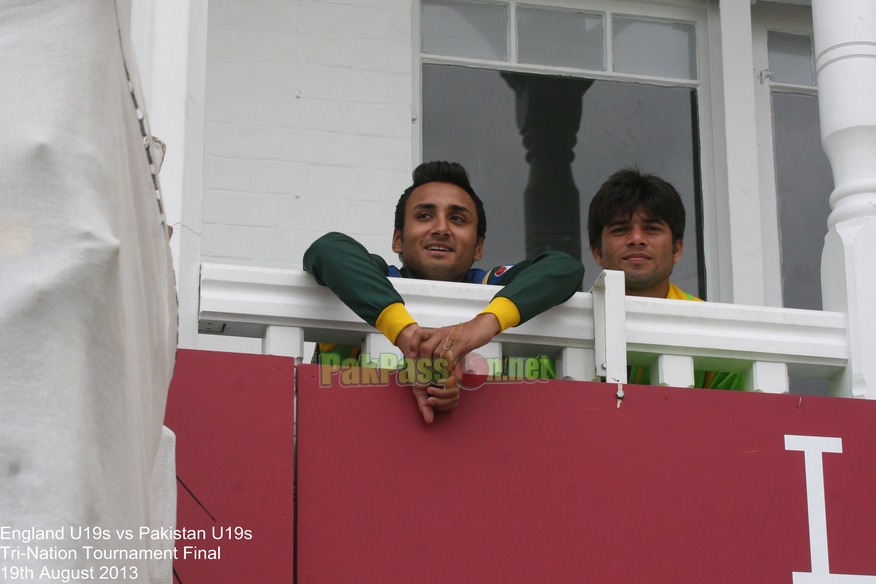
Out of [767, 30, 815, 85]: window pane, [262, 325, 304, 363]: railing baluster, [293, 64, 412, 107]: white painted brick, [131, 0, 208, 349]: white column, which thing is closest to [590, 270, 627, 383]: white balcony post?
A: [262, 325, 304, 363]: railing baluster

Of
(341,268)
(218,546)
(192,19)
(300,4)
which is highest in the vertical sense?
(300,4)

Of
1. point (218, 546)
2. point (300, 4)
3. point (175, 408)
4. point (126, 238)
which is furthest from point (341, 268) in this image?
point (300, 4)

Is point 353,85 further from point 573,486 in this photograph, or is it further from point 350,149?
point 573,486

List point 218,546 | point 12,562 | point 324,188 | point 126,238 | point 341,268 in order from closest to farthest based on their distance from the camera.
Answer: point 12,562 → point 126,238 → point 218,546 → point 341,268 → point 324,188

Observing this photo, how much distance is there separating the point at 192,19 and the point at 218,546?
1310 mm

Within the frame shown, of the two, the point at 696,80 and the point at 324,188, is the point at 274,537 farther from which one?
the point at 696,80

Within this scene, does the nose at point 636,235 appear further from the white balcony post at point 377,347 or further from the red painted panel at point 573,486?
the white balcony post at point 377,347

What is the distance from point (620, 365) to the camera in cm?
307

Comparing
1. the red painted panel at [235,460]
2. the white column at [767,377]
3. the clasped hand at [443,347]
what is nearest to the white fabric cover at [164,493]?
the red painted panel at [235,460]

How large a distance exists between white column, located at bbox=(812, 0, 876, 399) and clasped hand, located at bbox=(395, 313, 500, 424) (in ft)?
3.48

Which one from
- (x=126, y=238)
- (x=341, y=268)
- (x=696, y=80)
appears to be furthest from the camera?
(x=696, y=80)

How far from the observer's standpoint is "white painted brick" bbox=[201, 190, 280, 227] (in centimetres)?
472

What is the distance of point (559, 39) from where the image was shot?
5.16 meters

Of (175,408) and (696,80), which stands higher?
(696,80)
